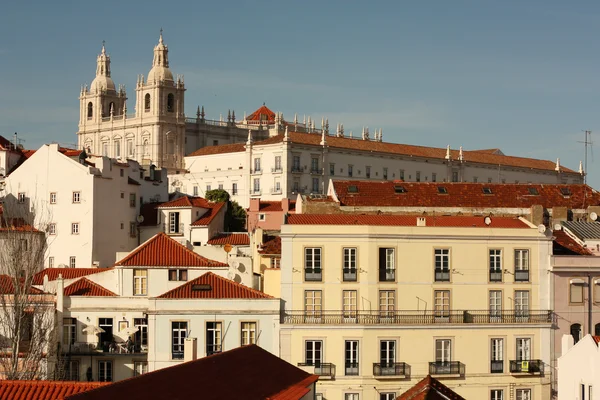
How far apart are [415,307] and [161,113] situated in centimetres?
12331

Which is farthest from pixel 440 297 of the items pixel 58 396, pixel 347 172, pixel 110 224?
pixel 347 172

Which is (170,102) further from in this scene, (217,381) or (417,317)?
(217,381)

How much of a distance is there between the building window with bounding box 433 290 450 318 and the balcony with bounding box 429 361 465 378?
2.30m

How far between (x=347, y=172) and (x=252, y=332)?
347 feet

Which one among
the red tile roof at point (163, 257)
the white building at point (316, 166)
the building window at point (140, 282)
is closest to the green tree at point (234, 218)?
the white building at point (316, 166)

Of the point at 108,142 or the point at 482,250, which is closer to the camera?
the point at 482,250

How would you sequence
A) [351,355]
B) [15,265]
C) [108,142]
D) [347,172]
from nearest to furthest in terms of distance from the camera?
[351,355] < [15,265] < [347,172] < [108,142]

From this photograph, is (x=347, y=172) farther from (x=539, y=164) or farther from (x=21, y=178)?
(x=21, y=178)

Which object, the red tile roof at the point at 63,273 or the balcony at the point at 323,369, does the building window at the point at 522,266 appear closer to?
the balcony at the point at 323,369

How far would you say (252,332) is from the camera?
52.8m

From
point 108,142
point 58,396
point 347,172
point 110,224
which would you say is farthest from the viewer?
point 108,142

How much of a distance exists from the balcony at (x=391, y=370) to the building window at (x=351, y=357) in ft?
2.54

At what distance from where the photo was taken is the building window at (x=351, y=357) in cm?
5184

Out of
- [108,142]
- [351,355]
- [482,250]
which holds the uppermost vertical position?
[108,142]
